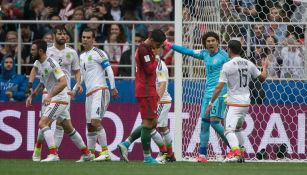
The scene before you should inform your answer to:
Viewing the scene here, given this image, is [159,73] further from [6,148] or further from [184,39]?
[6,148]

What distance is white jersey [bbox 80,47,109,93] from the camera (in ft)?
60.3

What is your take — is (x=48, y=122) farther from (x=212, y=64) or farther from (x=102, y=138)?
(x=212, y=64)

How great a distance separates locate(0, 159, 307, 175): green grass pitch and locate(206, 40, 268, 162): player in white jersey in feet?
1.96

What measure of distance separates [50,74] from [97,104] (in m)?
0.94

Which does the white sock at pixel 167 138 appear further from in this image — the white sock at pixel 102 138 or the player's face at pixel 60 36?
the player's face at pixel 60 36

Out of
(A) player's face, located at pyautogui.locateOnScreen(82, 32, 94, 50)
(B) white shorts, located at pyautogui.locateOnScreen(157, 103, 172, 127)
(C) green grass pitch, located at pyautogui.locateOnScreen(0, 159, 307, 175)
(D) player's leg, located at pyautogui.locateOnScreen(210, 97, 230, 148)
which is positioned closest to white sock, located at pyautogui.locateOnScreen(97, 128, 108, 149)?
(B) white shorts, located at pyautogui.locateOnScreen(157, 103, 172, 127)

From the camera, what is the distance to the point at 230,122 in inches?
668

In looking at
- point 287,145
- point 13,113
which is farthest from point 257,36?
point 13,113

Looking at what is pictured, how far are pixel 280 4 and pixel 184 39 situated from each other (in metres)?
1.87

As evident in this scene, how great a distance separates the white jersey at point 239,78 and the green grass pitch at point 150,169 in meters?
1.06

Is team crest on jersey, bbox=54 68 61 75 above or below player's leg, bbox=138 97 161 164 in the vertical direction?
above

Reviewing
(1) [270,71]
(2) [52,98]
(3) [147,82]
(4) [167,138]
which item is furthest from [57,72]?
(1) [270,71]

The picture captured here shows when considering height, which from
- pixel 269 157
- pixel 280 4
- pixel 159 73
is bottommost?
pixel 269 157

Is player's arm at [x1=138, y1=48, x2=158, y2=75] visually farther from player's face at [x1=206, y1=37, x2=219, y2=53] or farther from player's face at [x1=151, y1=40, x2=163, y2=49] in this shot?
player's face at [x1=206, y1=37, x2=219, y2=53]
